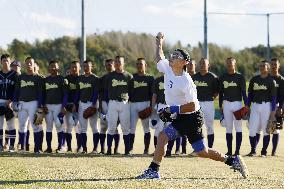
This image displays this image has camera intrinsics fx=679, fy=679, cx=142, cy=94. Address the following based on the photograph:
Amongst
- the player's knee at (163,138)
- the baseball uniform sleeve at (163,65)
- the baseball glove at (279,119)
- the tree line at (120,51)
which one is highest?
the tree line at (120,51)

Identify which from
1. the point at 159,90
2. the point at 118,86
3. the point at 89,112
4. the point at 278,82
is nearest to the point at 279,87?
the point at 278,82

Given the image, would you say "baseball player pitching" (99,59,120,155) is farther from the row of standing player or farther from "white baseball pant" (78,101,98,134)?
"white baseball pant" (78,101,98,134)

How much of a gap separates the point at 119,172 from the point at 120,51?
50871mm

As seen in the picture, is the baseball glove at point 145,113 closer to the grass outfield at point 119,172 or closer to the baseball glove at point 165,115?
the grass outfield at point 119,172

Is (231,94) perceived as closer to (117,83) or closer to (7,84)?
(117,83)

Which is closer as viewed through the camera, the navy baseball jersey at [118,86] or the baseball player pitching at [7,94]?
the navy baseball jersey at [118,86]

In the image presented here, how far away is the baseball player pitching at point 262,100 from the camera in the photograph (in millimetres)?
14914

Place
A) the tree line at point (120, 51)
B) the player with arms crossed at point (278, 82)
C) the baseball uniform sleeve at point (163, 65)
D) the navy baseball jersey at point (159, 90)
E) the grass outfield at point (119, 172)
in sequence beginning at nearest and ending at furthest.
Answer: the grass outfield at point (119, 172) < the baseball uniform sleeve at point (163, 65) < the navy baseball jersey at point (159, 90) < the player with arms crossed at point (278, 82) < the tree line at point (120, 51)

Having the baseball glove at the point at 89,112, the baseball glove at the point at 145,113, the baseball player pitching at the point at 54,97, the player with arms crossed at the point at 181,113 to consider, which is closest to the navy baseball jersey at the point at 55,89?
the baseball player pitching at the point at 54,97

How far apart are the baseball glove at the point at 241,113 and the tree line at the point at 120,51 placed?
37.1 m

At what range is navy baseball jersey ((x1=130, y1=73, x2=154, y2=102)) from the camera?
15.1 meters

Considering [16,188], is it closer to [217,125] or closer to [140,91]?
[140,91]

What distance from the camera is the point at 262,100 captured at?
15.0 meters

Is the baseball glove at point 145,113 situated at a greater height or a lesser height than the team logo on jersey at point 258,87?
lesser
